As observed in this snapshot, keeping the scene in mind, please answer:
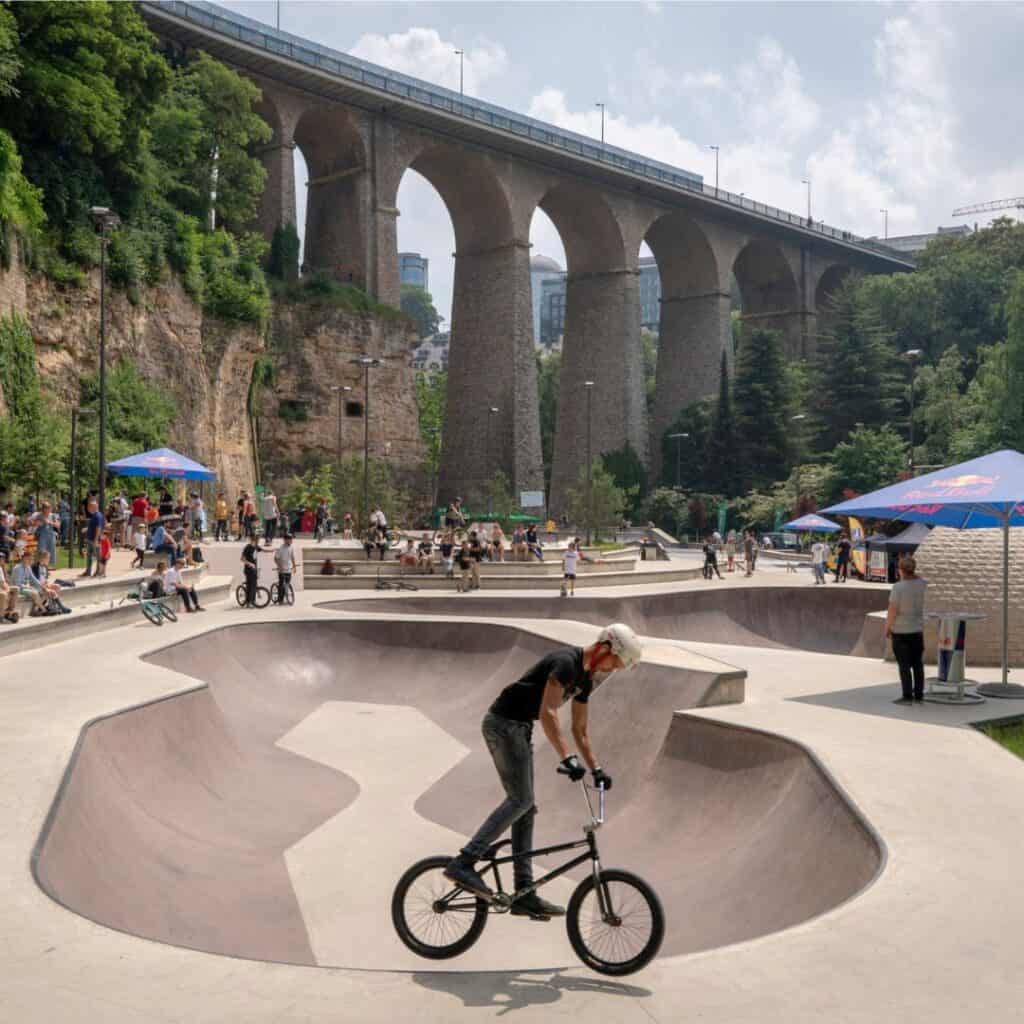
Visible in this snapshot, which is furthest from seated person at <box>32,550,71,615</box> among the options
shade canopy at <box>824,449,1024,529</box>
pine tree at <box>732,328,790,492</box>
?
pine tree at <box>732,328,790,492</box>

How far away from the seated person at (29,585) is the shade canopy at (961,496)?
11966 millimetres

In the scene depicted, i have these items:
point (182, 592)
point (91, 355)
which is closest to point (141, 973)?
point (182, 592)

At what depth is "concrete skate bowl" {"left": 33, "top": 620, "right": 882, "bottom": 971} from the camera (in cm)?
730

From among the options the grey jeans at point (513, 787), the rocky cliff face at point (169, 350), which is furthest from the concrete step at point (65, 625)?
the rocky cliff face at point (169, 350)

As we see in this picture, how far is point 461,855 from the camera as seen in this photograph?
5707mm

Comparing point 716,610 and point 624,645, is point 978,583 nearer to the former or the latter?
point 624,645

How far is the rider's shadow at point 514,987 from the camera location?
15.9ft

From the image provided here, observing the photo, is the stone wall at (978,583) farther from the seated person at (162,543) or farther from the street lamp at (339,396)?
the street lamp at (339,396)

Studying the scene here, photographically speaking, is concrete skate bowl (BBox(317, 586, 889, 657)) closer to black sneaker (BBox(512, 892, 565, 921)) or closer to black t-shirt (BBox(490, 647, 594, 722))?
black t-shirt (BBox(490, 647, 594, 722))

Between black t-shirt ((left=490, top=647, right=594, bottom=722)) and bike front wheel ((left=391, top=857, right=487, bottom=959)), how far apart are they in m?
0.83

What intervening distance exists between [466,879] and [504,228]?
59927 mm

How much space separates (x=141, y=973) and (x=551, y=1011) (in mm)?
1890

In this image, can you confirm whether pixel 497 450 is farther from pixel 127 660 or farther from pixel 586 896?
pixel 586 896

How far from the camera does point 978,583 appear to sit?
14758mm
